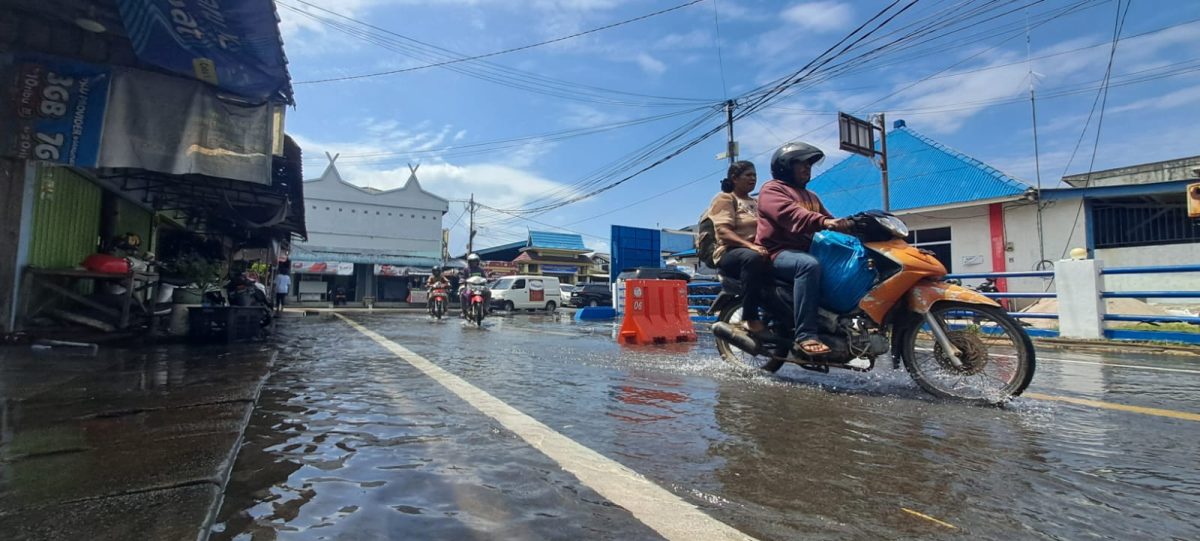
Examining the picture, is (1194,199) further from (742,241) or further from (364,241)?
(364,241)

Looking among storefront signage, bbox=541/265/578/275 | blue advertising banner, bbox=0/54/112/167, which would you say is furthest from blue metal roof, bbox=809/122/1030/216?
storefront signage, bbox=541/265/578/275

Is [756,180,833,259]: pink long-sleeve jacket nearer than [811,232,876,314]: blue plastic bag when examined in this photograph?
No

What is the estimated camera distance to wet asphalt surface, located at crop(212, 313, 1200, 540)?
1.62 metres

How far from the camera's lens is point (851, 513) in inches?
66.9

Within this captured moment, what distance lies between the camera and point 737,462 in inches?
86.7

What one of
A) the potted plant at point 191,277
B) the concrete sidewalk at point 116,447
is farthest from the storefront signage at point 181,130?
the concrete sidewalk at point 116,447

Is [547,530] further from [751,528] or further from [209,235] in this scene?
[209,235]

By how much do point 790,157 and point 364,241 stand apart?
3856cm

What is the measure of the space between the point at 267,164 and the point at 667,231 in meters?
30.8

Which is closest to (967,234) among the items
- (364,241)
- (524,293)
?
(524,293)

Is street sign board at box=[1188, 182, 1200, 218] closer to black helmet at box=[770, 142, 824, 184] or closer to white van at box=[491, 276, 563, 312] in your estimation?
black helmet at box=[770, 142, 824, 184]

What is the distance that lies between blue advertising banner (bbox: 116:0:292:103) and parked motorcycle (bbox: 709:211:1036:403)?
7.18 m

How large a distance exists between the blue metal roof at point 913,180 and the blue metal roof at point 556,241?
26195 mm

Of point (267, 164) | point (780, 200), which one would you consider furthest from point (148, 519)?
point (267, 164)
